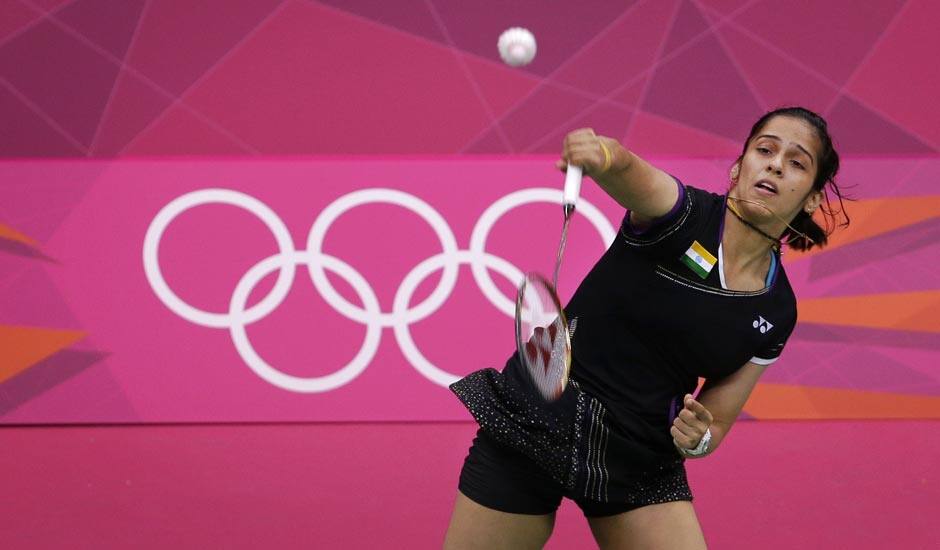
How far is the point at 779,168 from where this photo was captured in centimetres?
269

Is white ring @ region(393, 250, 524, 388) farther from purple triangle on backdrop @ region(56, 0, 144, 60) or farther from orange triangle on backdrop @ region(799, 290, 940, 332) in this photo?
purple triangle on backdrop @ region(56, 0, 144, 60)

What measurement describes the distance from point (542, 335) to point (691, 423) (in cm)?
37

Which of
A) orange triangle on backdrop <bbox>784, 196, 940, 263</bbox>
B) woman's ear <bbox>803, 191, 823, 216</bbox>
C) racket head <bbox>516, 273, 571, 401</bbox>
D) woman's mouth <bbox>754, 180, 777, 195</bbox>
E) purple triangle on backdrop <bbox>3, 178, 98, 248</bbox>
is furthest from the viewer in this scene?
orange triangle on backdrop <bbox>784, 196, 940, 263</bbox>

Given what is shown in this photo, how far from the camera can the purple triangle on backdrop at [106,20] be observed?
5.16 meters

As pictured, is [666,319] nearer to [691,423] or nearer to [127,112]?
[691,423]

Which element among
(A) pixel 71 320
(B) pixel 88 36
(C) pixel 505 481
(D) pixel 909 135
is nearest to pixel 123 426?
(A) pixel 71 320

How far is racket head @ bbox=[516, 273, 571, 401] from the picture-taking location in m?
2.46

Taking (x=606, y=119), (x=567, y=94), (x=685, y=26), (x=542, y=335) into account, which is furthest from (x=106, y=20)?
(x=542, y=335)

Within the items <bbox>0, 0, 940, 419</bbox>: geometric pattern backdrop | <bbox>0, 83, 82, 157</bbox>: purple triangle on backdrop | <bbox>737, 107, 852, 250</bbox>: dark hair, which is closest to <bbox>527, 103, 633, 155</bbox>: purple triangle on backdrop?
<bbox>0, 0, 940, 419</bbox>: geometric pattern backdrop

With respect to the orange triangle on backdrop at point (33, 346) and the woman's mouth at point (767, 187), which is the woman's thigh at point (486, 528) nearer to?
the woman's mouth at point (767, 187)

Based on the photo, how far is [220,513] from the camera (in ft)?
13.7

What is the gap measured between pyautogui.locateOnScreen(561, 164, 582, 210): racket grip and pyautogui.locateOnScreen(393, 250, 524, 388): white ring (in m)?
2.88

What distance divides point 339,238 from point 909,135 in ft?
8.19

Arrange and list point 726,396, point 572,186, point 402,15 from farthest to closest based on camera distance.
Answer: point 402,15
point 726,396
point 572,186
